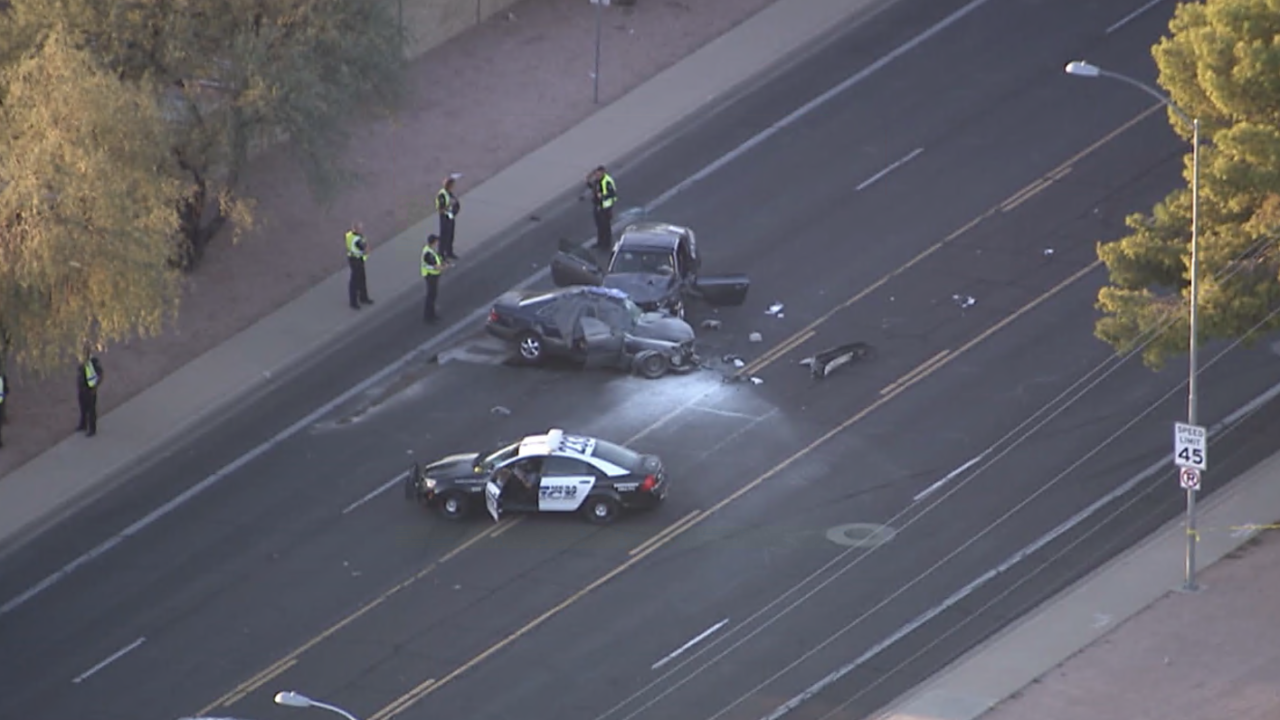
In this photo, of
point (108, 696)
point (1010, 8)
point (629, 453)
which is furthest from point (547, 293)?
point (1010, 8)

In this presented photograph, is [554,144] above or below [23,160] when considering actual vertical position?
below

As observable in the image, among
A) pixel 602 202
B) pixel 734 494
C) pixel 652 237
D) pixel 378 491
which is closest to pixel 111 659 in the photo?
pixel 378 491

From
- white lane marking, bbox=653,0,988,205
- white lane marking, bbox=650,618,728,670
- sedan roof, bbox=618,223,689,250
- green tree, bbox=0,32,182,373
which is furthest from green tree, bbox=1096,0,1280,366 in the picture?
green tree, bbox=0,32,182,373

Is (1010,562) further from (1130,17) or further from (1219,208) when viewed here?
(1130,17)

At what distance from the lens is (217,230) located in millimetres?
44562

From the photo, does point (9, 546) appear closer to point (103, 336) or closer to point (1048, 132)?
point (103, 336)

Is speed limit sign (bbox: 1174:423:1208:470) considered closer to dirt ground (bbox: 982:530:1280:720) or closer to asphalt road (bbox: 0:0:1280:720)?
dirt ground (bbox: 982:530:1280:720)

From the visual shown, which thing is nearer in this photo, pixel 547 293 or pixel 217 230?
pixel 547 293

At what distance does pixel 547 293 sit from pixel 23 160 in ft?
28.5

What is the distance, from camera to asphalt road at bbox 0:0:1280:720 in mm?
31703

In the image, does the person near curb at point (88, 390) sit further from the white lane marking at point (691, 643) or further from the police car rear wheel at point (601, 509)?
the white lane marking at point (691, 643)

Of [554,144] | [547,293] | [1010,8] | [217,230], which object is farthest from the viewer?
[1010,8]

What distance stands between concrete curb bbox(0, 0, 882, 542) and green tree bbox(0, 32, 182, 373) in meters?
1.81

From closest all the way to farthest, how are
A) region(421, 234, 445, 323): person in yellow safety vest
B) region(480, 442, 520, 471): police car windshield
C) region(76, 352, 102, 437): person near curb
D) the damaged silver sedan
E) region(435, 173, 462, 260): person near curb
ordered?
region(480, 442, 520, 471): police car windshield → region(76, 352, 102, 437): person near curb → the damaged silver sedan → region(421, 234, 445, 323): person in yellow safety vest → region(435, 173, 462, 260): person near curb
